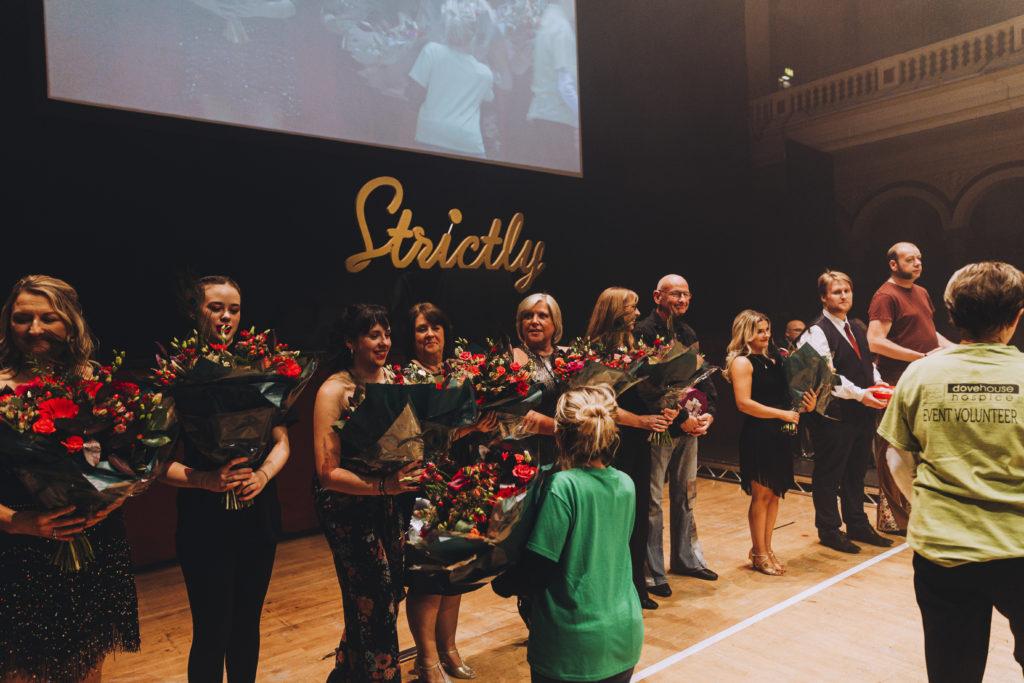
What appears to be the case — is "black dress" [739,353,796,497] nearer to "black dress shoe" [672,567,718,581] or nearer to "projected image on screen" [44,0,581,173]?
"black dress shoe" [672,567,718,581]

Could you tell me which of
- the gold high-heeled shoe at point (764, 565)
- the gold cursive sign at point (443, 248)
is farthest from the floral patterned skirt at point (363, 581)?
the gold cursive sign at point (443, 248)

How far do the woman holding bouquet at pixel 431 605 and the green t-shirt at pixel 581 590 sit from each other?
2.30 ft

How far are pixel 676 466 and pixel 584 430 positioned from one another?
7.00 feet

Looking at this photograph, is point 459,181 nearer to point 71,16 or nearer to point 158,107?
point 158,107

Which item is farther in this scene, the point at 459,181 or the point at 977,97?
the point at 977,97

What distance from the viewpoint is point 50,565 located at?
5.50 ft

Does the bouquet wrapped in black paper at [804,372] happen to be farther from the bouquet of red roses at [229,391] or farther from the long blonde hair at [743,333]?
the bouquet of red roses at [229,391]

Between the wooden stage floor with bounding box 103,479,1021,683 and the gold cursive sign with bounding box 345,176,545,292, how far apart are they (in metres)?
2.07

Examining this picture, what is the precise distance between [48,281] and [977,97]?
21.4ft

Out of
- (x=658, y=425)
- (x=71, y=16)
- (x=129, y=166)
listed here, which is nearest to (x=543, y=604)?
(x=658, y=425)

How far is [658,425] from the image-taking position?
9.47 feet

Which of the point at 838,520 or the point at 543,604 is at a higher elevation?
the point at 543,604

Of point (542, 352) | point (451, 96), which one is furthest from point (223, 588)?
point (451, 96)

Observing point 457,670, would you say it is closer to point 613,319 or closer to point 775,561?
point 613,319
